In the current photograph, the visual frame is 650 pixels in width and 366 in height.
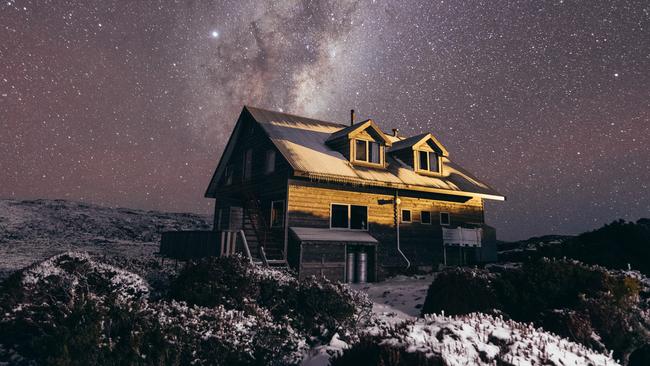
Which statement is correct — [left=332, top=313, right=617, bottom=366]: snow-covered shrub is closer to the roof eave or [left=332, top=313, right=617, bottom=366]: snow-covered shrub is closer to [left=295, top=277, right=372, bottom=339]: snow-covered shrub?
[left=295, top=277, right=372, bottom=339]: snow-covered shrub

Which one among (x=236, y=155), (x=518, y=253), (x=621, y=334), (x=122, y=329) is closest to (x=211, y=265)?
(x=122, y=329)

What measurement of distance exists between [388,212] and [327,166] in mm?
4595

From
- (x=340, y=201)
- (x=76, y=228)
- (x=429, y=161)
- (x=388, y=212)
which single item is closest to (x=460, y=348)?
(x=340, y=201)

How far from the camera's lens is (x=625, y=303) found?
8344 mm

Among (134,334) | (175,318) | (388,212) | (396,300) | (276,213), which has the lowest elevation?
(396,300)

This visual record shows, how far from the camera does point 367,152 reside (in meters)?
21.8

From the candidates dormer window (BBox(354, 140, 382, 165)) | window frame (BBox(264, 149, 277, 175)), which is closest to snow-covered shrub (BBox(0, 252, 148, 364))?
window frame (BBox(264, 149, 277, 175))

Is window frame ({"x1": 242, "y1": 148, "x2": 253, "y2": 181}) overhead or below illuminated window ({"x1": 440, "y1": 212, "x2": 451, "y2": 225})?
overhead

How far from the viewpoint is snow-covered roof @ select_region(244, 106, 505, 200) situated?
1861 centimetres

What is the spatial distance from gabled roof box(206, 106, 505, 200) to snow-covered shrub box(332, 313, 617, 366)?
12.5 m

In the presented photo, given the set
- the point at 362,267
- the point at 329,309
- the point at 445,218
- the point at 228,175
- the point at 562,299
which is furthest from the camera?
the point at 228,175

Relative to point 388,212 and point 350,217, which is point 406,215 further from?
point 350,217

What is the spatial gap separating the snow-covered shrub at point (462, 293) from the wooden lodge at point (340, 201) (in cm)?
742

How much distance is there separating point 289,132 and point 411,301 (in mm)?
11564
